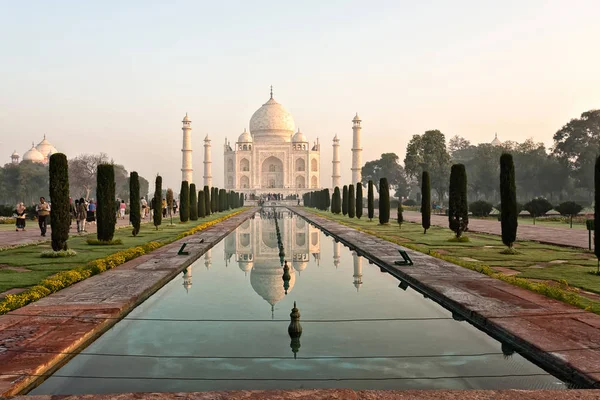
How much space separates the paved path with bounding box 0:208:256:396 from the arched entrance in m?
58.5

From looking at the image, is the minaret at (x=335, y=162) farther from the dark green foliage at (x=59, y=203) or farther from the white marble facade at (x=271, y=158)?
the dark green foliage at (x=59, y=203)

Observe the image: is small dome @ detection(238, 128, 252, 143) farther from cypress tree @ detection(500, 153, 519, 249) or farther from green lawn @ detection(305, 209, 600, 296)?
cypress tree @ detection(500, 153, 519, 249)

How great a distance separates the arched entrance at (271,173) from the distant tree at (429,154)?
27297mm

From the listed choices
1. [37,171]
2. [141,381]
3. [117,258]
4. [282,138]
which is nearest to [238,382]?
[141,381]

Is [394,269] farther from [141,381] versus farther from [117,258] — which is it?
[141,381]

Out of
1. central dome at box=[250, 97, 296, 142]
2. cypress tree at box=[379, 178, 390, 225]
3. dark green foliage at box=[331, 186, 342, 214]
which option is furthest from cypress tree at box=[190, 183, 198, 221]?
central dome at box=[250, 97, 296, 142]

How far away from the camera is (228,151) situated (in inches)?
2591

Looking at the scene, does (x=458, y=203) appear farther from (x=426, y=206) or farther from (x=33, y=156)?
(x=33, y=156)

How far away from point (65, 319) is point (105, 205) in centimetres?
723

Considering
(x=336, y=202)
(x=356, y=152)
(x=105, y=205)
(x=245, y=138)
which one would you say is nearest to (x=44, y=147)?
(x=245, y=138)

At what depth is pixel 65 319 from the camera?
4.62 meters

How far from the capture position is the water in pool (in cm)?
329

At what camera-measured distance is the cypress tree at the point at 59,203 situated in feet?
30.7

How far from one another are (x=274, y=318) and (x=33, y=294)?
2.47 metres
